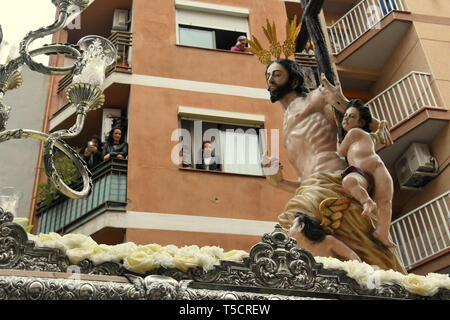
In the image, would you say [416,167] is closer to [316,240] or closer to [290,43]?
[290,43]

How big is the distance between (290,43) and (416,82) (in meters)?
6.26

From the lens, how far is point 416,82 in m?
11.7

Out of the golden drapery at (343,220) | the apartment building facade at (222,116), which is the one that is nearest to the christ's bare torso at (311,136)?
the golden drapery at (343,220)

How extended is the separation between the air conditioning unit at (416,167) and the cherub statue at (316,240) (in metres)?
7.23

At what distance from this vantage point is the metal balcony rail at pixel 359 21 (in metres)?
13.5

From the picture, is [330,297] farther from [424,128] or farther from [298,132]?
[424,128]

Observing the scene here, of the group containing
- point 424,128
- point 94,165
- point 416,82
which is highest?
point 416,82

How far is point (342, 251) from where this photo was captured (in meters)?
4.54

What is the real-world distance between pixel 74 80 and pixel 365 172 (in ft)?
7.41

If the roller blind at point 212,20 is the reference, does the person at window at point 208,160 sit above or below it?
below

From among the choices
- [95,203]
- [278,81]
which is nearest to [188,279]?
[278,81]

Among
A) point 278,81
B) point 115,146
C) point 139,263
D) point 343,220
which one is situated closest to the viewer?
point 139,263

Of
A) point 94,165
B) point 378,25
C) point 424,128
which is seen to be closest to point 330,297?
point 94,165

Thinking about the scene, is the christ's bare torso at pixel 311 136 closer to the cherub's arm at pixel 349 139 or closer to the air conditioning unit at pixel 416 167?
the cherub's arm at pixel 349 139
